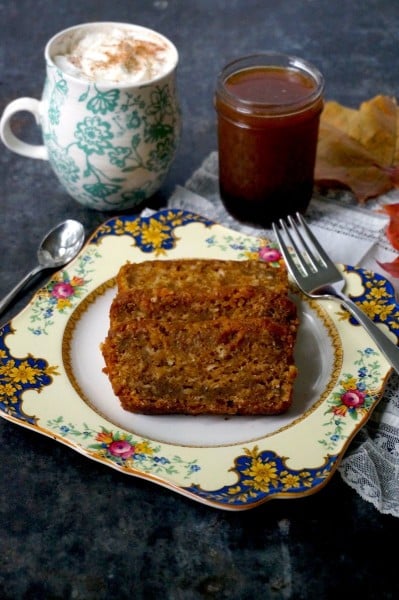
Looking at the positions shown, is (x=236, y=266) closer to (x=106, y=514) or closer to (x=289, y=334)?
(x=289, y=334)

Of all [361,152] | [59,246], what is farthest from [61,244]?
[361,152]

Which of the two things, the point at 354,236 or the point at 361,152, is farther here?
the point at 361,152

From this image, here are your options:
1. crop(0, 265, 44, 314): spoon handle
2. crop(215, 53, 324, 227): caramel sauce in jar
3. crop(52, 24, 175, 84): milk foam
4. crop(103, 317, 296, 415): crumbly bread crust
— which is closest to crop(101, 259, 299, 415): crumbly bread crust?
crop(103, 317, 296, 415): crumbly bread crust

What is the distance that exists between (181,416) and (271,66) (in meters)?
1.18

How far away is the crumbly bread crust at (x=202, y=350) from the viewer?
6.43 feet

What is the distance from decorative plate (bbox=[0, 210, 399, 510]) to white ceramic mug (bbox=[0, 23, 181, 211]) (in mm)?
190

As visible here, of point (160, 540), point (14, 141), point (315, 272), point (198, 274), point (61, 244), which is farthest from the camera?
point (14, 141)

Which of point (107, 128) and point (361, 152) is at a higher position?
point (107, 128)

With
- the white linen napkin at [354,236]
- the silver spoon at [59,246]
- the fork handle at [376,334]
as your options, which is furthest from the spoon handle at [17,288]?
the fork handle at [376,334]

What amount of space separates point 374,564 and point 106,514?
0.55m

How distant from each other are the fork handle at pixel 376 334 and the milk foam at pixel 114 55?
2.86 feet

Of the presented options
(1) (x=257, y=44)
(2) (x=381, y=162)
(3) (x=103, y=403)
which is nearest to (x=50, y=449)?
(3) (x=103, y=403)

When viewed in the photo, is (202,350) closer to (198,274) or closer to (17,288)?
(198,274)

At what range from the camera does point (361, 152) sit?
284 centimetres
